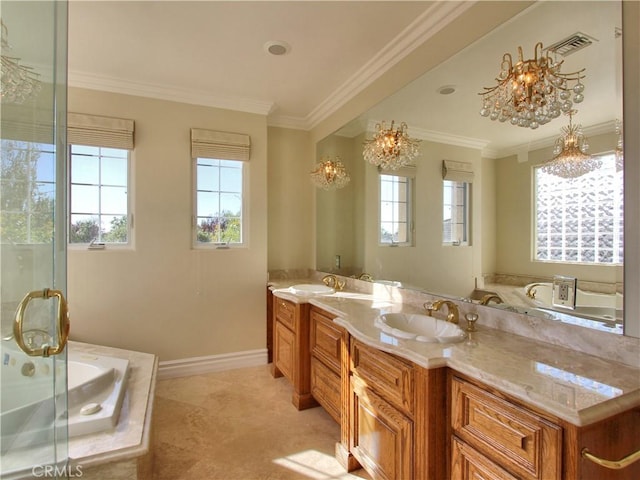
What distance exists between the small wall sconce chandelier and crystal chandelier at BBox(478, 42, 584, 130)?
4.80 feet

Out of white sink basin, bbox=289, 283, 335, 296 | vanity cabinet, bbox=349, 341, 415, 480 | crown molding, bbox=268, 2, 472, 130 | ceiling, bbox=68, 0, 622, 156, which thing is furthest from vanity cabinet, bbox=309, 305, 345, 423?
crown molding, bbox=268, 2, 472, 130

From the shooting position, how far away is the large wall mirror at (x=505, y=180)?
1160 mm

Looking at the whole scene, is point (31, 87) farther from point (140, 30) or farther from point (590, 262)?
point (590, 262)

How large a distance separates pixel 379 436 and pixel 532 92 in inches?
64.5

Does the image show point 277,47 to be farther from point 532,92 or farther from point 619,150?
point 619,150

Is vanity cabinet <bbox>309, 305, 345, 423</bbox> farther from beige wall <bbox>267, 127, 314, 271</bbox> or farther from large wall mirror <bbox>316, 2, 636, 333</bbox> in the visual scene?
beige wall <bbox>267, 127, 314, 271</bbox>

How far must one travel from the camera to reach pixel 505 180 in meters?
1.57

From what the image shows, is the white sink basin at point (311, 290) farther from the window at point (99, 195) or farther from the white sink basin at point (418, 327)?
the window at point (99, 195)

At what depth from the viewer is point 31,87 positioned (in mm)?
1066

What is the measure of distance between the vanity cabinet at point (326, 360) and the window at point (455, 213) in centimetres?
83

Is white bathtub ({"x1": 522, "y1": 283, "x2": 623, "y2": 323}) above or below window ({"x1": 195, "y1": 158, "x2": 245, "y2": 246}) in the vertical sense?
below

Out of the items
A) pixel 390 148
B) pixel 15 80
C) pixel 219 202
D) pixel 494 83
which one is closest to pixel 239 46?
pixel 390 148

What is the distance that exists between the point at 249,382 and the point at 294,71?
8.54 ft

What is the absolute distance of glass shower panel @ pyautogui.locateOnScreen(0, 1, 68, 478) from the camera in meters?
0.98
